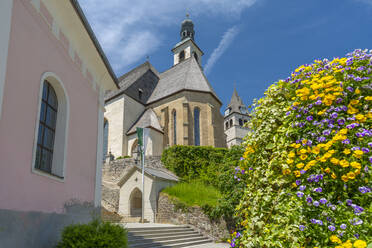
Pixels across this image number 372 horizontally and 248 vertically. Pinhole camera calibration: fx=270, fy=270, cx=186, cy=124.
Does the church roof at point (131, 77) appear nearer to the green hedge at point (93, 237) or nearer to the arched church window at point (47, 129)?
the arched church window at point (47, 129)

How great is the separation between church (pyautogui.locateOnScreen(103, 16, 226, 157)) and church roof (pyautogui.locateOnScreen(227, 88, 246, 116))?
3144 centimetres

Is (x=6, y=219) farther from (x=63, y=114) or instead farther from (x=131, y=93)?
(x=131, y=93)

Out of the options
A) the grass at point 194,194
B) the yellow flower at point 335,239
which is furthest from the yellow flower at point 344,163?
the grass at point 194,194

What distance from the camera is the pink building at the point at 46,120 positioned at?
424 centimetres

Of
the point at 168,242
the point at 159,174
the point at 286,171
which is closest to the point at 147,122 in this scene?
the point at 159,174

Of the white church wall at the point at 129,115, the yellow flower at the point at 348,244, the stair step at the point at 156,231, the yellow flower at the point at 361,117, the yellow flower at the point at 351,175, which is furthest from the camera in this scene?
the white church wall at the point at 129,115

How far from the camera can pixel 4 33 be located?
4176 millimetres

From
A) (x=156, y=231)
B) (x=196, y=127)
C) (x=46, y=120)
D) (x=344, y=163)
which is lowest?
(x=156, y=231)

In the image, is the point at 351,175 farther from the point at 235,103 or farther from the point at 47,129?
the point at 235,103

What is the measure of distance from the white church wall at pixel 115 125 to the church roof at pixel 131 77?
110 cm

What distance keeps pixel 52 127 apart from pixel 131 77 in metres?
31.5

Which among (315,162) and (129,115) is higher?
(129,115)

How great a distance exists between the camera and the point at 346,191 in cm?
284

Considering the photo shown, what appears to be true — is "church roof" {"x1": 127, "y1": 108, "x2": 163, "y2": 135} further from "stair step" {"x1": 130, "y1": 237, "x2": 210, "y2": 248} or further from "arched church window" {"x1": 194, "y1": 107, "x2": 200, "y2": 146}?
"stair step" {"x1": 130, "y1": 237, "x2": 210, "y2": 248}
